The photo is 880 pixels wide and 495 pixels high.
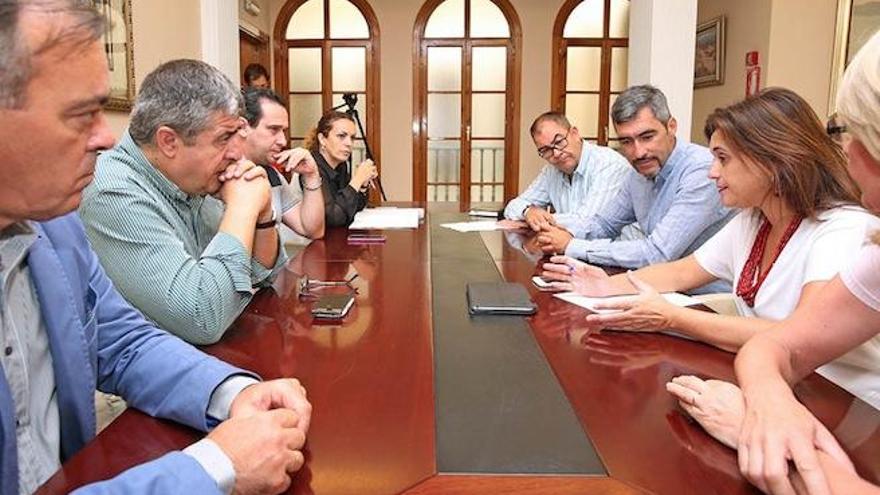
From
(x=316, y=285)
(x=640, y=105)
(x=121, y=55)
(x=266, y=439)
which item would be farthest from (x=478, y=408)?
(x=121, y=55)

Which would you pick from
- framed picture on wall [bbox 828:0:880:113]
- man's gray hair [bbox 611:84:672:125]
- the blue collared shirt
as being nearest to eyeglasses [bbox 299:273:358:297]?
the blue collared shirt

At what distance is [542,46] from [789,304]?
5585mm

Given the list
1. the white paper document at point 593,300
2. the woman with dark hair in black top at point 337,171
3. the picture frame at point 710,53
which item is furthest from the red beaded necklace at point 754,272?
the picture frame at point 710,53

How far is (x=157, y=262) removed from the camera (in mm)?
1308

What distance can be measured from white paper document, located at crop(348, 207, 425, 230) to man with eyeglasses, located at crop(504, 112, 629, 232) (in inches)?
19.1

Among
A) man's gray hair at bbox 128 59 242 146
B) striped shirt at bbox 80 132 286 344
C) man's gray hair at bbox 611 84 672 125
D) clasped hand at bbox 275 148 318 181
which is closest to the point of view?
striped shirt at bbox 80 132 286 344

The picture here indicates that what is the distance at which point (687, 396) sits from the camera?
3.11ft

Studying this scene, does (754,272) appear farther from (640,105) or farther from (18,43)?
(18,43)

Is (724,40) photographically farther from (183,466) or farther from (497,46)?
(183,466)

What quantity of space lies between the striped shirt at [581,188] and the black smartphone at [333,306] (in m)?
1.54

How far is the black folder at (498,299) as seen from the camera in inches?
57.5

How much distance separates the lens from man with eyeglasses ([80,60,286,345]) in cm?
130

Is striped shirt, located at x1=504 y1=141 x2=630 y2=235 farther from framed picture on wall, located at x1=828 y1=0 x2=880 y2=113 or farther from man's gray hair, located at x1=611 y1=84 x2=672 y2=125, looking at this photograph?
framed picture on wall, located at x1=828 y1=0 x2=880 y2=113

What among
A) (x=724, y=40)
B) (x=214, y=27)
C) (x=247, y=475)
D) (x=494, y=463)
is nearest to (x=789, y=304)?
(x=494, y=463)
